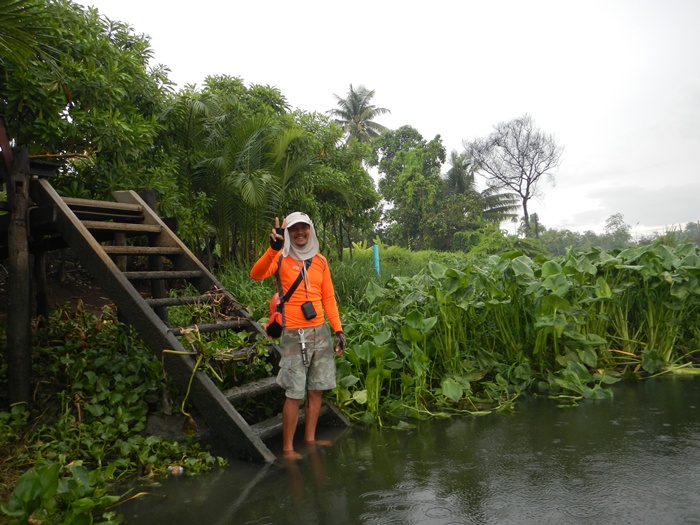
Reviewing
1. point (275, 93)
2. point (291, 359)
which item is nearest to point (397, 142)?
point (275, 93)

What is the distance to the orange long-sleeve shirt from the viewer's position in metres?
4.00

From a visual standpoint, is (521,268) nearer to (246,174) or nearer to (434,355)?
(434,355)

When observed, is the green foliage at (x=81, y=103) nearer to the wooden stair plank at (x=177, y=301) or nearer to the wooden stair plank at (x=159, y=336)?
the wooden stair plank at (x=159, y=336)

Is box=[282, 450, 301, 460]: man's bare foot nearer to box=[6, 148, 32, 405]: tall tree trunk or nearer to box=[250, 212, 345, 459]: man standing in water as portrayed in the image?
box=[250, 212, 345, 459]: man standing in water

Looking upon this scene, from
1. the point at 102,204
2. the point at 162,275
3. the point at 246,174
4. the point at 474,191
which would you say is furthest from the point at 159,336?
the point at 474,191

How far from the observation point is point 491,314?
5590mm

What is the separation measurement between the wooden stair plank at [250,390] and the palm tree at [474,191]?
33.3 metres

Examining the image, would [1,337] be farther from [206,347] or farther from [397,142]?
[397,142]

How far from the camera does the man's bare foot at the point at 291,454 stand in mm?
3711

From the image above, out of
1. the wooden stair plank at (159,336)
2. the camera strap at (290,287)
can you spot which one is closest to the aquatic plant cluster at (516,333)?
the camera strap at (290,287)

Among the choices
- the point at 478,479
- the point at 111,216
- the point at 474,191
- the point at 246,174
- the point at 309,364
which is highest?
the point at 474,191

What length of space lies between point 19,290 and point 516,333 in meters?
4.40

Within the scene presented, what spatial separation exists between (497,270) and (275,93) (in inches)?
387

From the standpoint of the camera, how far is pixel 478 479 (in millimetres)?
3041
